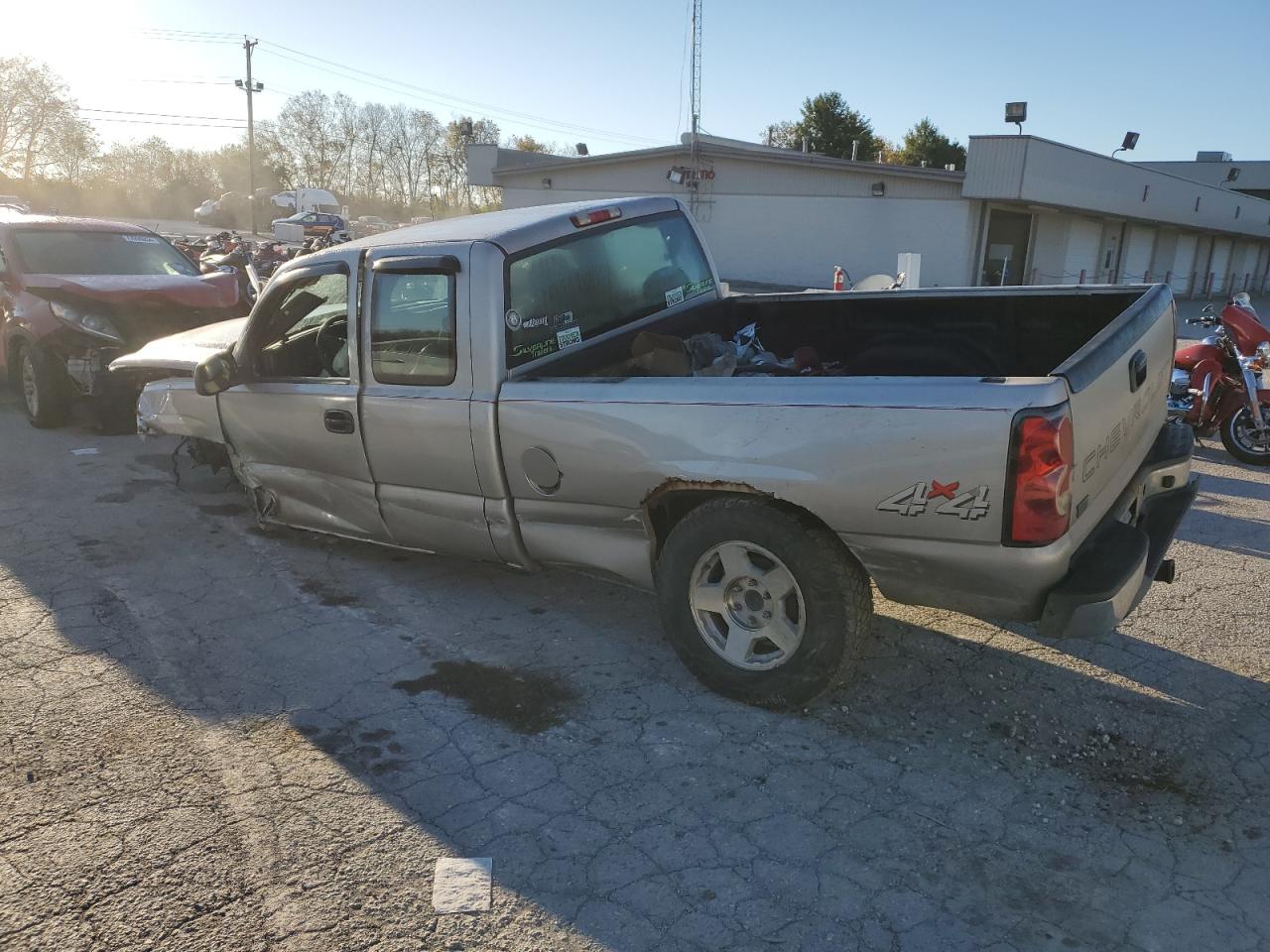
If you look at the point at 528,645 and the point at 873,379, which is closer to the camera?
the point at 873,379

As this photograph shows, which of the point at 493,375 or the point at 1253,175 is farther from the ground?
the point at 1253,175

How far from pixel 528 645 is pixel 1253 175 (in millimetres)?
71429

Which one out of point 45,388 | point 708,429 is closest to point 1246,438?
point 708,429

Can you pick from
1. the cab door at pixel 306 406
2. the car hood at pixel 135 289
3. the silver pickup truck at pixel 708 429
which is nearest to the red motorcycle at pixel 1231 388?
the silver pickup truck at pixel 708 429

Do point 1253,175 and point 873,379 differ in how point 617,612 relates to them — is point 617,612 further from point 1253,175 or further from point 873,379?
point 1253,175

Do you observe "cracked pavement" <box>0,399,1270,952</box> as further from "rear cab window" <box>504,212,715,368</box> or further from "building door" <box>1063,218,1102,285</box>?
"building door" <box>1063,218,1102,285</box>

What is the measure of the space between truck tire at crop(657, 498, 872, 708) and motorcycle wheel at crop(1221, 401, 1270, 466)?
5.98 metres

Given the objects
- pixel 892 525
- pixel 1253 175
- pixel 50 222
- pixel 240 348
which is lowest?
pixel 892 525

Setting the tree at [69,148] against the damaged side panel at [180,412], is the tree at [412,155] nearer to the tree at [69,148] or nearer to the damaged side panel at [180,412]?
the tree at [69,148]

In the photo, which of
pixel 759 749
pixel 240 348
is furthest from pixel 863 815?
pixel 240 348

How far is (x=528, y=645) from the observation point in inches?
165

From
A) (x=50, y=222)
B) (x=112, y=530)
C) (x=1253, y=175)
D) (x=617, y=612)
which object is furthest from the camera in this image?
(x=1253, y=175)

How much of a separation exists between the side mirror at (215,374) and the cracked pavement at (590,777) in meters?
1.09

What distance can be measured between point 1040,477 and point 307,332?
3.80 m
